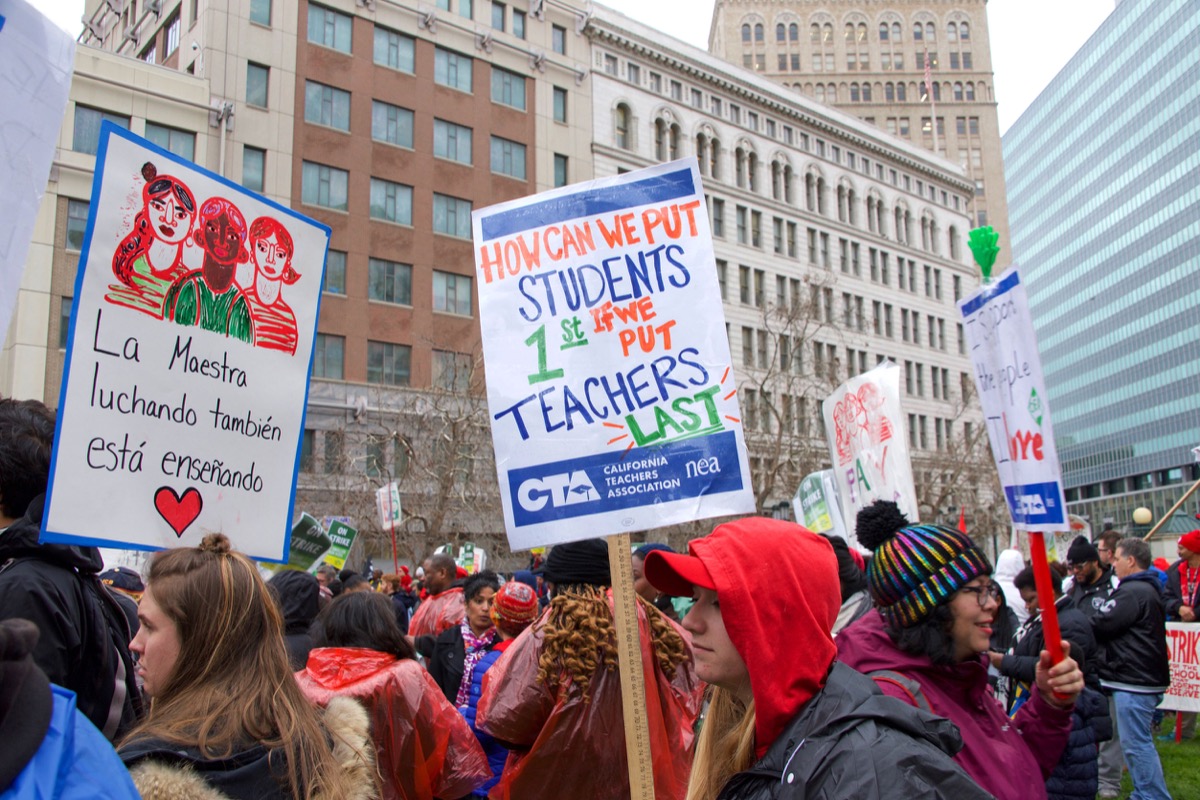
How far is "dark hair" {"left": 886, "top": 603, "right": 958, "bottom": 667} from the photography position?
3021mm

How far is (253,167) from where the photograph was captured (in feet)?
117

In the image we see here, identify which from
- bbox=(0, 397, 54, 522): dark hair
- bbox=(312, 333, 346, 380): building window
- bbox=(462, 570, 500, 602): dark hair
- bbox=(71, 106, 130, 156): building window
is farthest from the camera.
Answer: bbox=(312, 333, 346, 380): building window

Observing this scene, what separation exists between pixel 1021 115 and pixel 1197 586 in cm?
11425

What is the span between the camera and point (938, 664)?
3.04 metres

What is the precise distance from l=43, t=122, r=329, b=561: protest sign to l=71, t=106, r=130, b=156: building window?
32172 mm

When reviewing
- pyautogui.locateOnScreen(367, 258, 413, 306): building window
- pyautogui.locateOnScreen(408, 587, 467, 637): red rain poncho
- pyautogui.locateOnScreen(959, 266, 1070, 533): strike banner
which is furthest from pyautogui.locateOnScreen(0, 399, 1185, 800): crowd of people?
pyautogui.locateOnScreen(367, 258, 413, 306): building window

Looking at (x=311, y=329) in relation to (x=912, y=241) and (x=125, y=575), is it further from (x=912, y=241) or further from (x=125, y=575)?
(x=912, y=241)

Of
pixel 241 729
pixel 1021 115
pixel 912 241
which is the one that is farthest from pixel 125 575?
pixel 1021 115

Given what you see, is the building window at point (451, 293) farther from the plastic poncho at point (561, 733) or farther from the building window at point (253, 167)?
the plastic poncho at point (561, 733)

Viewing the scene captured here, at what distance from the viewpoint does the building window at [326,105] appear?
37156 mm

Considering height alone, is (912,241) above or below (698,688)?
above

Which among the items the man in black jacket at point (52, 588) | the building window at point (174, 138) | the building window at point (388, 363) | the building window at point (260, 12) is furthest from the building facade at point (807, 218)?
the man in black jacket at point (52, 588)

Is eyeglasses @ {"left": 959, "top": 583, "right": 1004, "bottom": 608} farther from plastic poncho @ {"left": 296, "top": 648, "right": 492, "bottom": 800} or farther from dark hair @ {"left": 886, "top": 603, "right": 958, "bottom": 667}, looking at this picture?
plastic poncho @ {"left": 296, "top": 648, "right": 492, "bottom": 800}

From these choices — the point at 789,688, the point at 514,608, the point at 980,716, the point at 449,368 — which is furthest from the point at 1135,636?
the point at 449,368
